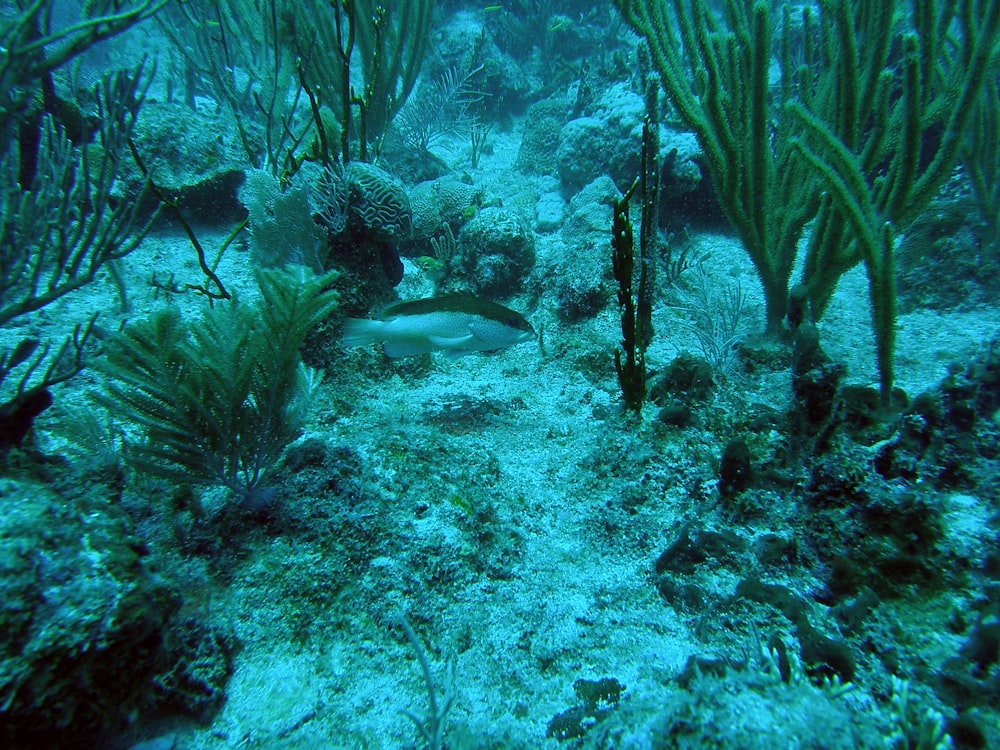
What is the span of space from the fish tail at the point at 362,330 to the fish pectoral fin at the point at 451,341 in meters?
0.29

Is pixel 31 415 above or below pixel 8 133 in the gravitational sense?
below

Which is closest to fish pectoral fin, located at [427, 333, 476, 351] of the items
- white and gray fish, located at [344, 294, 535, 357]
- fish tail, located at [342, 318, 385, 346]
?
white and gray fish, located at [344, 294, 535, 357]

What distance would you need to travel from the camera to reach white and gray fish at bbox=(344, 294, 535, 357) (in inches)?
104

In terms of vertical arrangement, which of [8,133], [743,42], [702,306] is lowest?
[702,306]

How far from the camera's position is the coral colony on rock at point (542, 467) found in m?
1.39

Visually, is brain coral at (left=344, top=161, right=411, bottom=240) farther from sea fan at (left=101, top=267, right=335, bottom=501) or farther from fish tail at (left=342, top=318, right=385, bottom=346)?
sea fan at (left=101, top=267, right=335, bottom=501)

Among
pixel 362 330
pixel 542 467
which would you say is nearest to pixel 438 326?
pixel 362 330

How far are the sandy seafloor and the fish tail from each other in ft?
1.71

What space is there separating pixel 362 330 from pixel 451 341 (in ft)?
1.66

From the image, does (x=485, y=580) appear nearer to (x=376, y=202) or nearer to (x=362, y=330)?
(x=362, y=330)

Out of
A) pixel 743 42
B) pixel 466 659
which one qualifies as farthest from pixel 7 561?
pixel 743 42

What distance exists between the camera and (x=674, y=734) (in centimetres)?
115

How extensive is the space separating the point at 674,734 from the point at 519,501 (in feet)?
4.30

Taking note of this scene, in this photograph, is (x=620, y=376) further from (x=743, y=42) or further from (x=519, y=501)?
(x=743, y=42)
